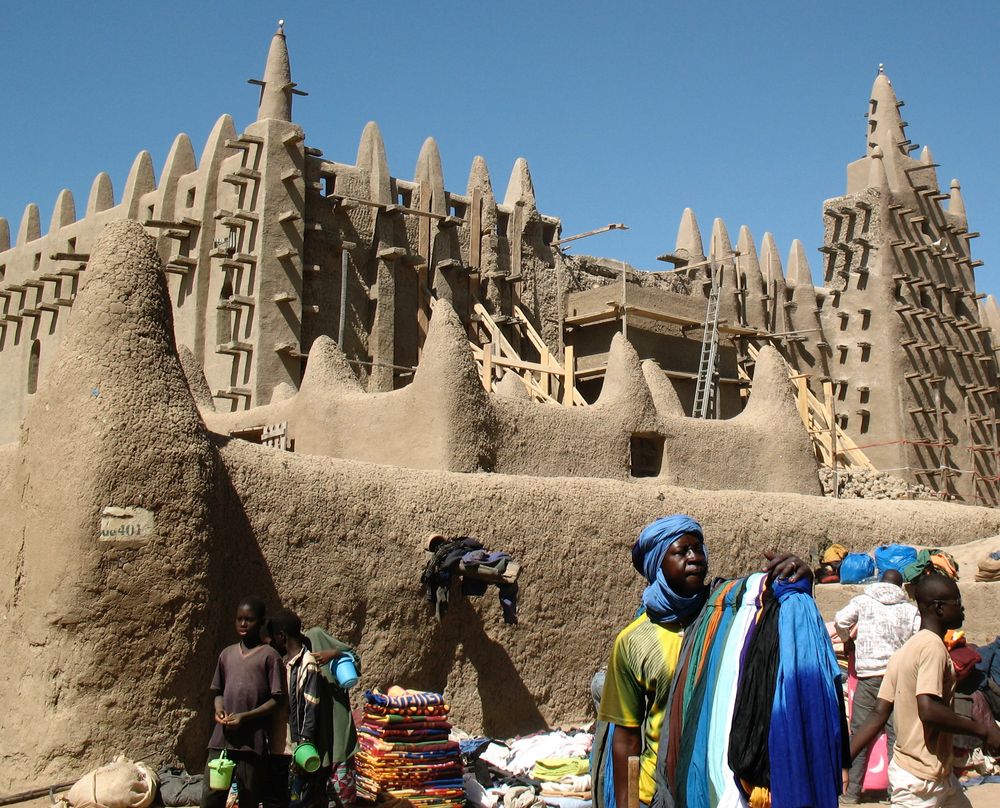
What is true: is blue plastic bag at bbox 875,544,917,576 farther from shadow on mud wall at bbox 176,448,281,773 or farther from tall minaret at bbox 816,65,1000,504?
tall minaret at bbox 816,65,1000,504

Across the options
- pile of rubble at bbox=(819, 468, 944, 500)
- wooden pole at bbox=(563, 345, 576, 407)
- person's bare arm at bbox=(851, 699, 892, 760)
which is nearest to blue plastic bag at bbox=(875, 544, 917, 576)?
person's bare arm at bbox=(851, 699, 892, 760)

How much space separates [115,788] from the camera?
6527mm

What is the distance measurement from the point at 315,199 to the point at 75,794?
47.9ft

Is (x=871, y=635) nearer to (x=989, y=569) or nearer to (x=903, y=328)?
(x=989, y=569)

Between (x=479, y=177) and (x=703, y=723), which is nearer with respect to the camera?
(x=703, y=723)

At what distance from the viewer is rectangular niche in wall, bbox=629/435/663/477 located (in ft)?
48.4

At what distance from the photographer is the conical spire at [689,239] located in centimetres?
2788

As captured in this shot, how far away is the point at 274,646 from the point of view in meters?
6.45

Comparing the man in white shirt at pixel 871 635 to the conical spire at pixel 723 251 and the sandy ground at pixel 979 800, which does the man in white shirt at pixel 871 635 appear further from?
the conical spire at pixel 723 251

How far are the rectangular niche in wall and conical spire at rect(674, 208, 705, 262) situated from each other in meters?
12.5

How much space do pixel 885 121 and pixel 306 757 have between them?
27551 mm

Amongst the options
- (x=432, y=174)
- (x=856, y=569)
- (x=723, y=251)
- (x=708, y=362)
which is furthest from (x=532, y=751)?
(x=723, y=251)

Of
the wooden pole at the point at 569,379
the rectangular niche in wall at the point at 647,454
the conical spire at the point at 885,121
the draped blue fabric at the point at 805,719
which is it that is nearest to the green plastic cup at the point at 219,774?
the draped blue fabric at the point at 805,719

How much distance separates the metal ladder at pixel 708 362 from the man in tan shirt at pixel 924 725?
17748 millimetres
